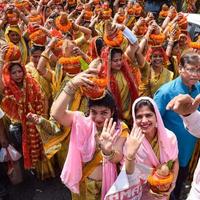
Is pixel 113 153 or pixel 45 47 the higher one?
pixel 45 47

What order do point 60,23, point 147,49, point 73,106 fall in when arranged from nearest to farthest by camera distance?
point 73,106 < point 147,49 < point 60,23

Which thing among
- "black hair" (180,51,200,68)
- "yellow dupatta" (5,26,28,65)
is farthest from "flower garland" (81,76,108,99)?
"yellow dupatta" (5,26,28,65)

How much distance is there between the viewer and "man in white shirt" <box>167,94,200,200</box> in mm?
2230

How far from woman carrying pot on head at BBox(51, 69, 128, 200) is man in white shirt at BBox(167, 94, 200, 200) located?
0.48 meters

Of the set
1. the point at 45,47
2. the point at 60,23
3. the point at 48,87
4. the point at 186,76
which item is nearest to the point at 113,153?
the point at 186,76

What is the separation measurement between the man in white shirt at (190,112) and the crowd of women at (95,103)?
0.56 feet

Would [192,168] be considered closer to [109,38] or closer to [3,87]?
[109,38]

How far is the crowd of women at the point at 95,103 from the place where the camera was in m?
2.62

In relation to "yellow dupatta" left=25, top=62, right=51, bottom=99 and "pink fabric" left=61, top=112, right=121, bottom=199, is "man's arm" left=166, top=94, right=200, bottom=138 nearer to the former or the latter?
"pink fabric" left=61, top=112, right=121, bottom=199

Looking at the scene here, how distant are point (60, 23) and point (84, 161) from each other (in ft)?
10.0

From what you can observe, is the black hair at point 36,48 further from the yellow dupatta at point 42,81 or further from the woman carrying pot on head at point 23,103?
the woman carrying pot on head at point 23,103

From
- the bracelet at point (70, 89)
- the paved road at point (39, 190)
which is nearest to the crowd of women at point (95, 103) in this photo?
the bracelet at point (70, 89)

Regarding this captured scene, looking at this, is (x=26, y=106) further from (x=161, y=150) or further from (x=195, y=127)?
(x=195, y=127)

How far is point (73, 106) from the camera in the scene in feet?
12.3
